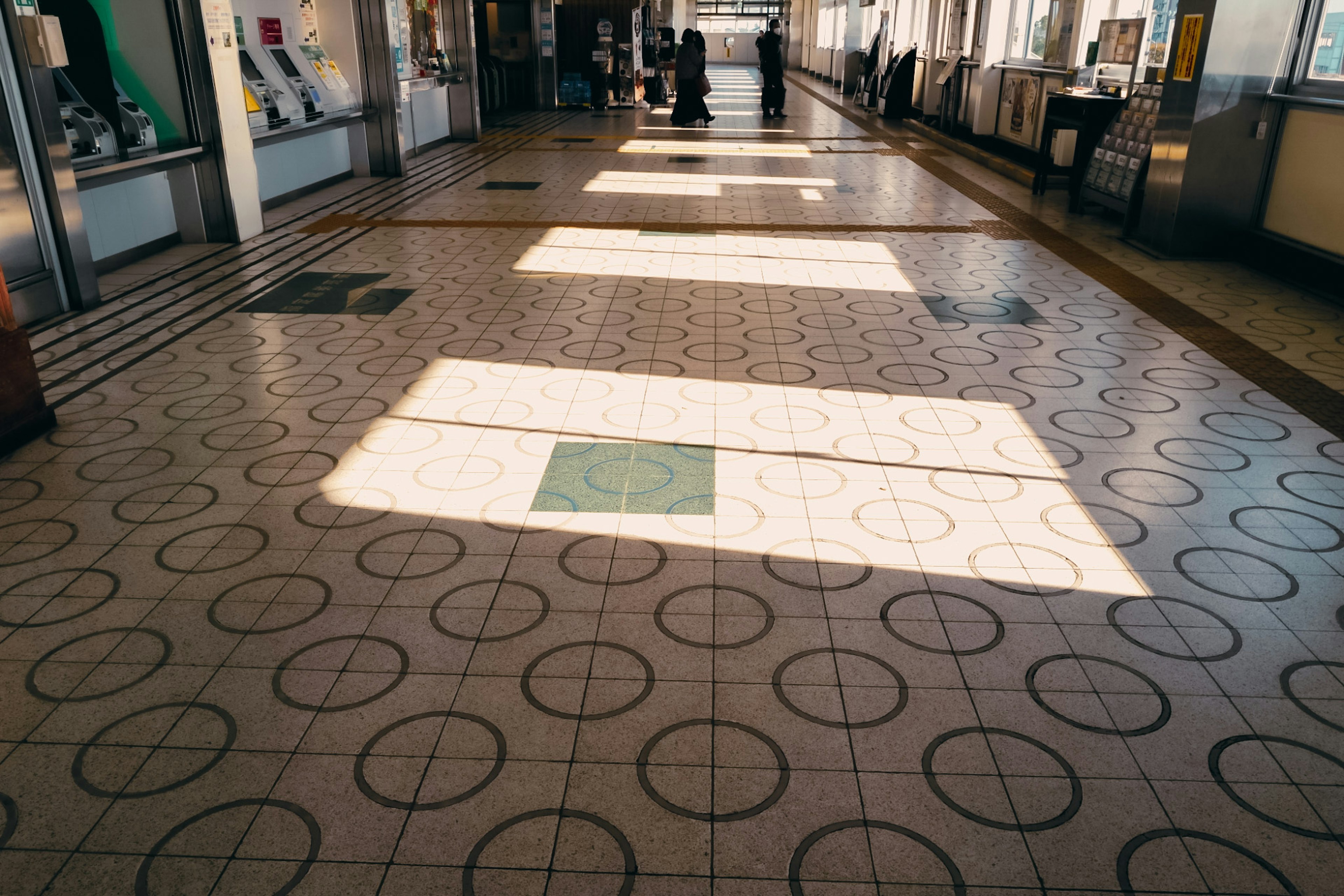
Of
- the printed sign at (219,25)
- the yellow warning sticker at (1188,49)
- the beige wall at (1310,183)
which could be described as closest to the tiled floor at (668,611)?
the beige wall at (1310,183)

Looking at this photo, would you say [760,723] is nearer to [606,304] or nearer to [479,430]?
[479,430]

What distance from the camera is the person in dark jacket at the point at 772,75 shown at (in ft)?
49.1

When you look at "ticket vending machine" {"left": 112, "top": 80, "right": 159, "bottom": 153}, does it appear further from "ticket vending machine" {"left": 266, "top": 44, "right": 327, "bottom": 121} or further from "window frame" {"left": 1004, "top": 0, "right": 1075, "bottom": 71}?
"window frame" {"left": 1004, "top": 0, "right": 1075, "bottom": 71}

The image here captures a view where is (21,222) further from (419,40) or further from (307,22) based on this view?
(419,40)

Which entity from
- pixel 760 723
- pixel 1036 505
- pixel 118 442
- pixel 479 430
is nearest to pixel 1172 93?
pixel 1036 505

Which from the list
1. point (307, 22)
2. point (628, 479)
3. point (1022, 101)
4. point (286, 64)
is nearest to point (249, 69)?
point (286, 64)

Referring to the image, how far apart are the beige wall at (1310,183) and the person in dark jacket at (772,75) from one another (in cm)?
1029

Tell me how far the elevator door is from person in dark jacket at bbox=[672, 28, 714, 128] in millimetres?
10622

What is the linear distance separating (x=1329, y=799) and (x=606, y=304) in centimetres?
395

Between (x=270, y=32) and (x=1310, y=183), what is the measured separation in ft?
25.9

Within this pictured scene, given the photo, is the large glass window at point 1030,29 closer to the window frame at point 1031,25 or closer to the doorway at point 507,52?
the window frame at point 1031,25

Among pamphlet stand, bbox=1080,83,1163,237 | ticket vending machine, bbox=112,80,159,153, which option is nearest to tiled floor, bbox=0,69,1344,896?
ticket vending machine, bbox=112,80,159,153

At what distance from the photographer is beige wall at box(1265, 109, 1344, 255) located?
5266mm

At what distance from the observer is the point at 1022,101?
1053 centimetres
